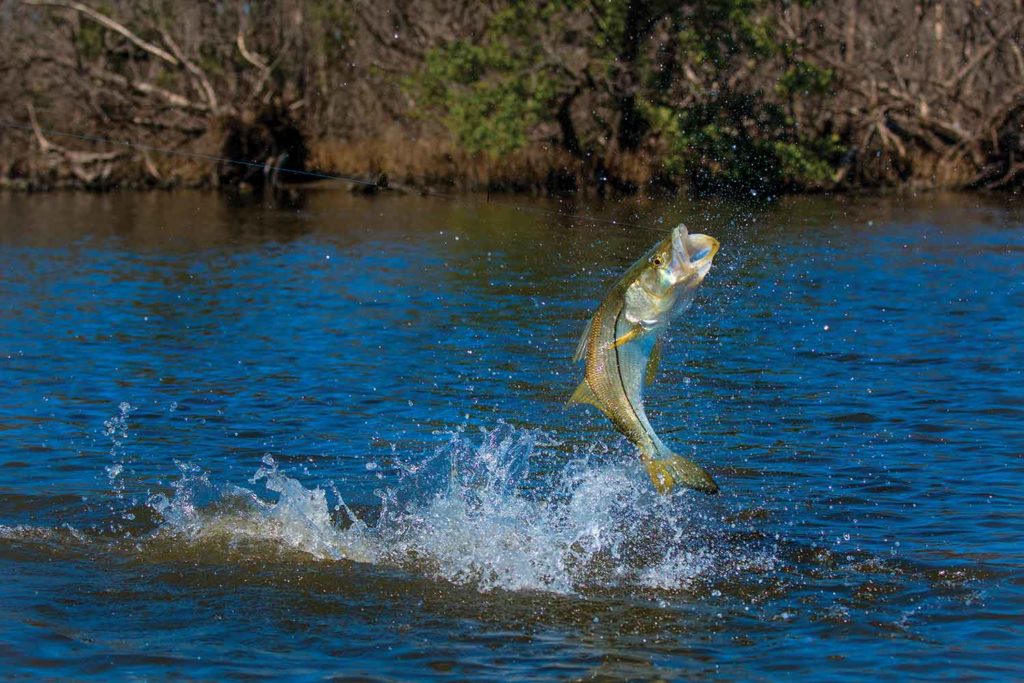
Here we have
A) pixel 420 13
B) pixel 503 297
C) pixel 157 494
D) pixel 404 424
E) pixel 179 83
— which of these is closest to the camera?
pixel 157 494

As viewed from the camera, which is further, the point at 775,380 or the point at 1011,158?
the point at 1011,158

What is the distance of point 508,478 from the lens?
312 inches

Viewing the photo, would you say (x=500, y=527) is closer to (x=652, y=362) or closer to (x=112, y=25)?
(x=652, y=362)

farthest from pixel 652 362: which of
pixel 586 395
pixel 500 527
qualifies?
pixel 500 527

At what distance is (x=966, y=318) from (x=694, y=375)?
3531 millimetres

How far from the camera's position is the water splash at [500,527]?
21.2ft

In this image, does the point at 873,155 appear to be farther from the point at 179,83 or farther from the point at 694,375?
the point at 694,375

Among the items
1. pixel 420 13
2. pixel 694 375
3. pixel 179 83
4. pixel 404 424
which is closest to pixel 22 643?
pixel 404 424

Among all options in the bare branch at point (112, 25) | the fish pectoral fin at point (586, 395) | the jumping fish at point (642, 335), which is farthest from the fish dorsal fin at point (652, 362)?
the bare branch at point (112, 25)

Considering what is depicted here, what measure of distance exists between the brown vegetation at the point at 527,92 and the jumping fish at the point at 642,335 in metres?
17.3

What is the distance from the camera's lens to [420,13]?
29.9 meters

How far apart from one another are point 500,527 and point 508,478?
104cm

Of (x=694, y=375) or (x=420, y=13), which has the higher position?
Result: (x=420, y=13)

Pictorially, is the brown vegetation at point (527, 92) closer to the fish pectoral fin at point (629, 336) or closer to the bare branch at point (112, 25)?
the bare branch at point (112, 25)
